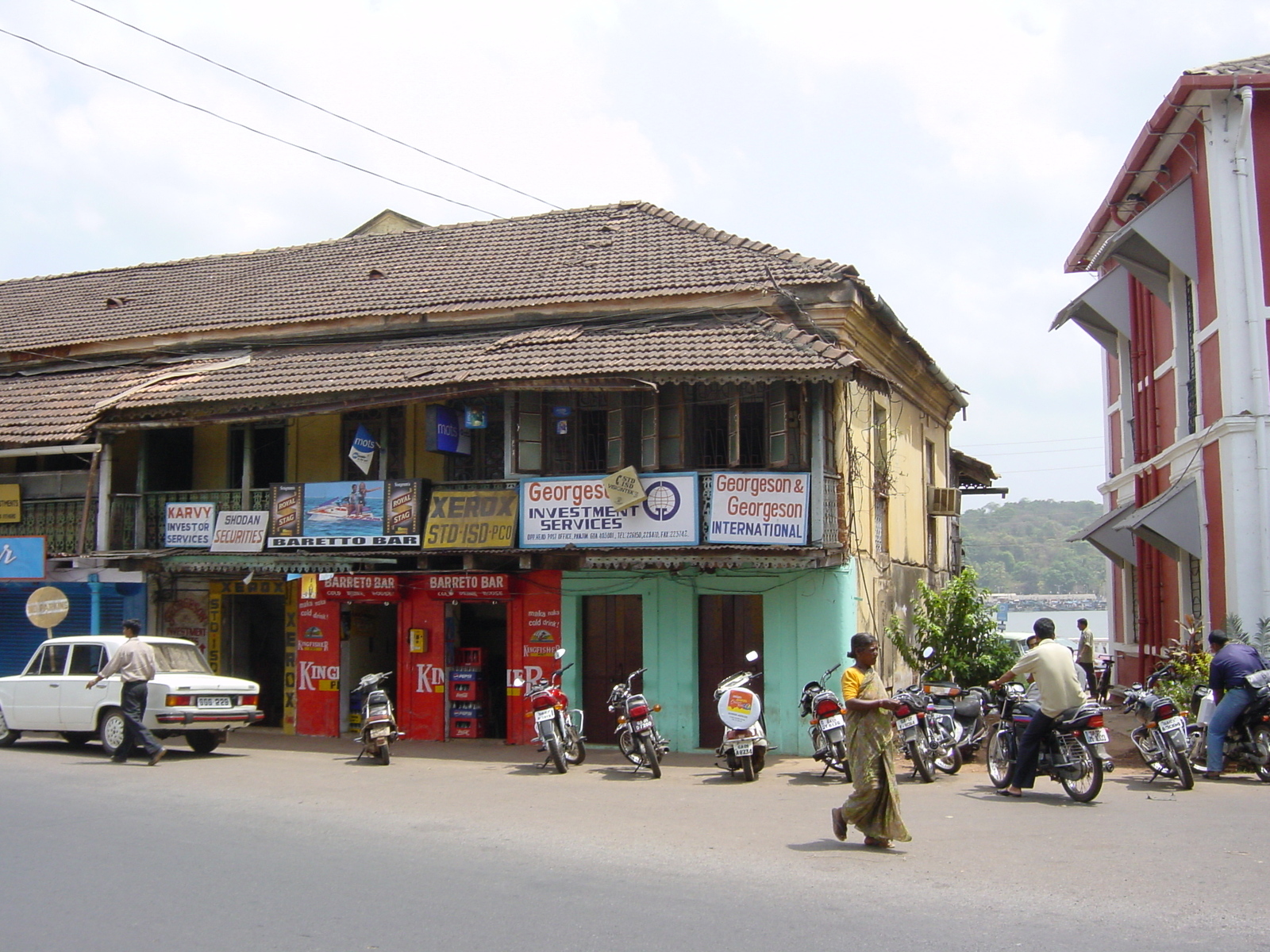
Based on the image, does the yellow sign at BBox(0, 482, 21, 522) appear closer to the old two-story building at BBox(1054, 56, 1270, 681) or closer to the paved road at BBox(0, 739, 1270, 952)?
the paved road at BBox(0, 739, 1270, 952)

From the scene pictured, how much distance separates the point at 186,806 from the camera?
32.6 ft

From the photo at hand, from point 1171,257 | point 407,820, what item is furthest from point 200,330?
point 1171,257

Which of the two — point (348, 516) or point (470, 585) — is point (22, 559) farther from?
point (470, 585)

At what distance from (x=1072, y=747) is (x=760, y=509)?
16.4 ft

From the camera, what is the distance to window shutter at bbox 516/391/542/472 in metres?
15.6

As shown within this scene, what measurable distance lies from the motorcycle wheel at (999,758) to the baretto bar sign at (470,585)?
7.11 meters

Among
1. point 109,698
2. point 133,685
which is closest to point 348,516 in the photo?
point 109,698

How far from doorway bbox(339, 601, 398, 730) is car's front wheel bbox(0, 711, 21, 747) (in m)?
4.31

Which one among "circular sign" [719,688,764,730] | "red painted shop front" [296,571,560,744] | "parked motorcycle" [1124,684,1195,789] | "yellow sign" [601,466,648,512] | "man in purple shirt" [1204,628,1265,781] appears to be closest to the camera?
"parked motorcycle" [1124,684,1195,789]

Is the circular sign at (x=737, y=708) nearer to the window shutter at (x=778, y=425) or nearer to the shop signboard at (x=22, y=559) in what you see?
the window shutter at (x=778, y=425)

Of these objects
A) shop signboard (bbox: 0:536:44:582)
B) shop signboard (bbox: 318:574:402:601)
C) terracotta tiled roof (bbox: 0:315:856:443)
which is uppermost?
terracotta tiled roof (bbox: 0:315:856:443)

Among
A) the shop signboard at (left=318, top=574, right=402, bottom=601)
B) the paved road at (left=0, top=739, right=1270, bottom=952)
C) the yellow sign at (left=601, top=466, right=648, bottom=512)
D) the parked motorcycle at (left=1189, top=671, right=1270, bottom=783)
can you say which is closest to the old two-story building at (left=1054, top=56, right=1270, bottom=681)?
the parked motorcycle at (left=1189, top=671, right=1270, bottom=783)

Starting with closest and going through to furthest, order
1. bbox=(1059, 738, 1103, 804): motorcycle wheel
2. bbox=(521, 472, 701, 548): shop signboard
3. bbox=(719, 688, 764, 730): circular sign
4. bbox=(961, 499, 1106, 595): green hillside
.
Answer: bbox=(1059, 738, 1103, 804): motorcycle wheel
bbox=(719, 688, 764, 730): circular sign
bbox=(521, 472, 701, 548): shop signboard
bbox=(961, 499, 1106, 595): green hillside

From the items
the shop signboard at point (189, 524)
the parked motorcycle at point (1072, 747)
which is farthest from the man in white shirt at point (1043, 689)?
the shop signboard at point (189, 524)
